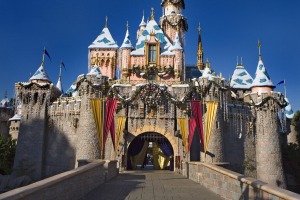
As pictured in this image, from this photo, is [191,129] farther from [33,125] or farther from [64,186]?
[64,186]

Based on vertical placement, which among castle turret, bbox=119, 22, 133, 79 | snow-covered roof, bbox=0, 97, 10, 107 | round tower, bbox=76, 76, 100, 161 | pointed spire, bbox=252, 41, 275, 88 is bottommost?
round tower, bbox=76, 76, 100, 161

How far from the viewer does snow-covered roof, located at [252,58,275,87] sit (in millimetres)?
29941

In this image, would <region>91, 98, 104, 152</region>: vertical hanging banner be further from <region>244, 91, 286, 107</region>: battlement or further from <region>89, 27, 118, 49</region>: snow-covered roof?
<region>244, 91, 286, 107</region>: battlement

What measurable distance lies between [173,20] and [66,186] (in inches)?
1330

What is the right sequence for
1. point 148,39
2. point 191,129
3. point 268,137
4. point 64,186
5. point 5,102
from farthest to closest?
point 5,102 → point 148,39 → point 268,137 → point 191,129 → point 64,186

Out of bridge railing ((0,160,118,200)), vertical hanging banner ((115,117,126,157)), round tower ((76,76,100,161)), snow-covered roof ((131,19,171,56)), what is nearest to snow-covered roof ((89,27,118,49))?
snow-covered roof ((131,19,171,56))

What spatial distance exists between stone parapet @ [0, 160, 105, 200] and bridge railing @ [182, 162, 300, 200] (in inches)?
197

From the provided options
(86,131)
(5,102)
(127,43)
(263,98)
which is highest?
(127,43)

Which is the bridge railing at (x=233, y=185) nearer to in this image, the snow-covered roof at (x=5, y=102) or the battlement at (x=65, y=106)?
the battlement at (x=65, y=106)

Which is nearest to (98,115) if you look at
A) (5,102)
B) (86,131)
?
(86,131)

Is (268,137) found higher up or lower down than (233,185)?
higher up

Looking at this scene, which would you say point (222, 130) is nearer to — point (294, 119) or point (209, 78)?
point (209, 78)

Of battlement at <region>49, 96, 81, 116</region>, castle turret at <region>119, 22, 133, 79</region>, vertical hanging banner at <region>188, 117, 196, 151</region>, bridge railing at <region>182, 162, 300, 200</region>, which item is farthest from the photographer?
castle turret at <region>119, 22, 133, 79</region>

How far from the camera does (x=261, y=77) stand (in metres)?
30.5
